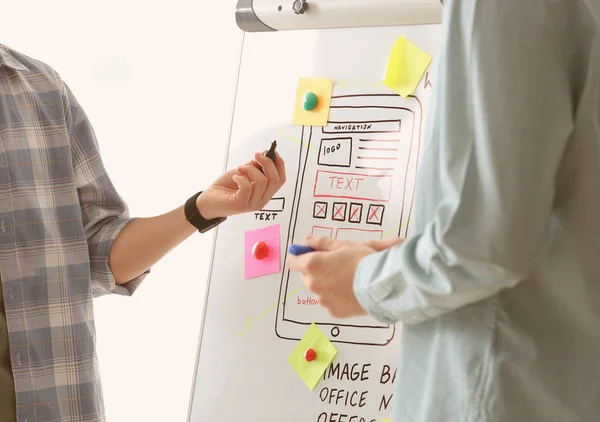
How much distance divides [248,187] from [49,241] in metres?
0.37

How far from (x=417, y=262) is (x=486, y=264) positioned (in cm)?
7

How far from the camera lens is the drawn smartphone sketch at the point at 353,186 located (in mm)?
1150

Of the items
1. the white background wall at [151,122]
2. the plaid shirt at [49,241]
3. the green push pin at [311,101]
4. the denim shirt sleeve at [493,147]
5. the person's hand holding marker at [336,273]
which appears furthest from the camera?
the white background wall at [151,122]

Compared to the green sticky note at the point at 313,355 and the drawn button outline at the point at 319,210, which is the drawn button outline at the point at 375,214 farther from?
the green sticky note at the point at 313,355

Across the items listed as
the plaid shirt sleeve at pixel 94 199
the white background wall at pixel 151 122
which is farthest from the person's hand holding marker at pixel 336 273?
the white background wall at pixel 151 122

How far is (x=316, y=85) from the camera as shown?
1.26 metres

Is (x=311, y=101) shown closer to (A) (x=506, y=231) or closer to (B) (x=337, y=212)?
(B) (x=337, y=212)

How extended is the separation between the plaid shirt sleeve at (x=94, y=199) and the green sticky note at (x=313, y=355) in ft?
1.19

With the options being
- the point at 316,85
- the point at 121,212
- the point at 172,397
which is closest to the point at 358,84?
the point at 316,85

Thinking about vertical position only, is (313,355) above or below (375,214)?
below

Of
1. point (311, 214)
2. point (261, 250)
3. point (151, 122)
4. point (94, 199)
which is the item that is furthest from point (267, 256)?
point (151, 122)

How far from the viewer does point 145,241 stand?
126 cm

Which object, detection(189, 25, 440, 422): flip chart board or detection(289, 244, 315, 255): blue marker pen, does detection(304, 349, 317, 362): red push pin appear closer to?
detection(189, 25, 440, 422): flip chart board

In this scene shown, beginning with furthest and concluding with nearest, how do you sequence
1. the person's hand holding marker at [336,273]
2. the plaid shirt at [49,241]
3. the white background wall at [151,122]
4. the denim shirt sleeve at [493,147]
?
the white background wall at [151,122] → the plaid shirt at [49,241] → the person's hand holding marker at [336,273] → the denim shirt sleeve at [493,147]
